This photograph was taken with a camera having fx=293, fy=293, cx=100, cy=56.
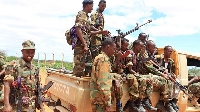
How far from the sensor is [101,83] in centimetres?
413

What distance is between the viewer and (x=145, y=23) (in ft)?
18.9

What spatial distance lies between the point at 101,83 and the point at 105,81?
6 cm

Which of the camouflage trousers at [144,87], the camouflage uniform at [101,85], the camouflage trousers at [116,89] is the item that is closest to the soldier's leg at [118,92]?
the camouflage trousers at [116,89]

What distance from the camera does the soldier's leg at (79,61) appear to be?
5145mm

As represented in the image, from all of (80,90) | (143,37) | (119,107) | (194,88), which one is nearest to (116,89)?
(119,107)

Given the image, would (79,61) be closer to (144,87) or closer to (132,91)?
(132,91)

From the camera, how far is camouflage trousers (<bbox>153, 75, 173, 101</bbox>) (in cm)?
495

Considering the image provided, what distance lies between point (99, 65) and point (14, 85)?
3.95ft

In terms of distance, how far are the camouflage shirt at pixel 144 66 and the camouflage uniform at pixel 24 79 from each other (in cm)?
193

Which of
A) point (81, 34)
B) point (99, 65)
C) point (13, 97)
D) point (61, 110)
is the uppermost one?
point (81, 34)

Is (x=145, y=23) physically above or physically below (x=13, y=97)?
above

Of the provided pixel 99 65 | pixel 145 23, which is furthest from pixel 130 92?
pixel 145 23

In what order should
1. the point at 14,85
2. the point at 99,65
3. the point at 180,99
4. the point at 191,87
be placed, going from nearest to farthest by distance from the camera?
the point at 14,85 → the point at 99,65 → the point at 180,99 → the point at 191,87

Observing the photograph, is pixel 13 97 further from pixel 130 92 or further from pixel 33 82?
pixel 130 92
